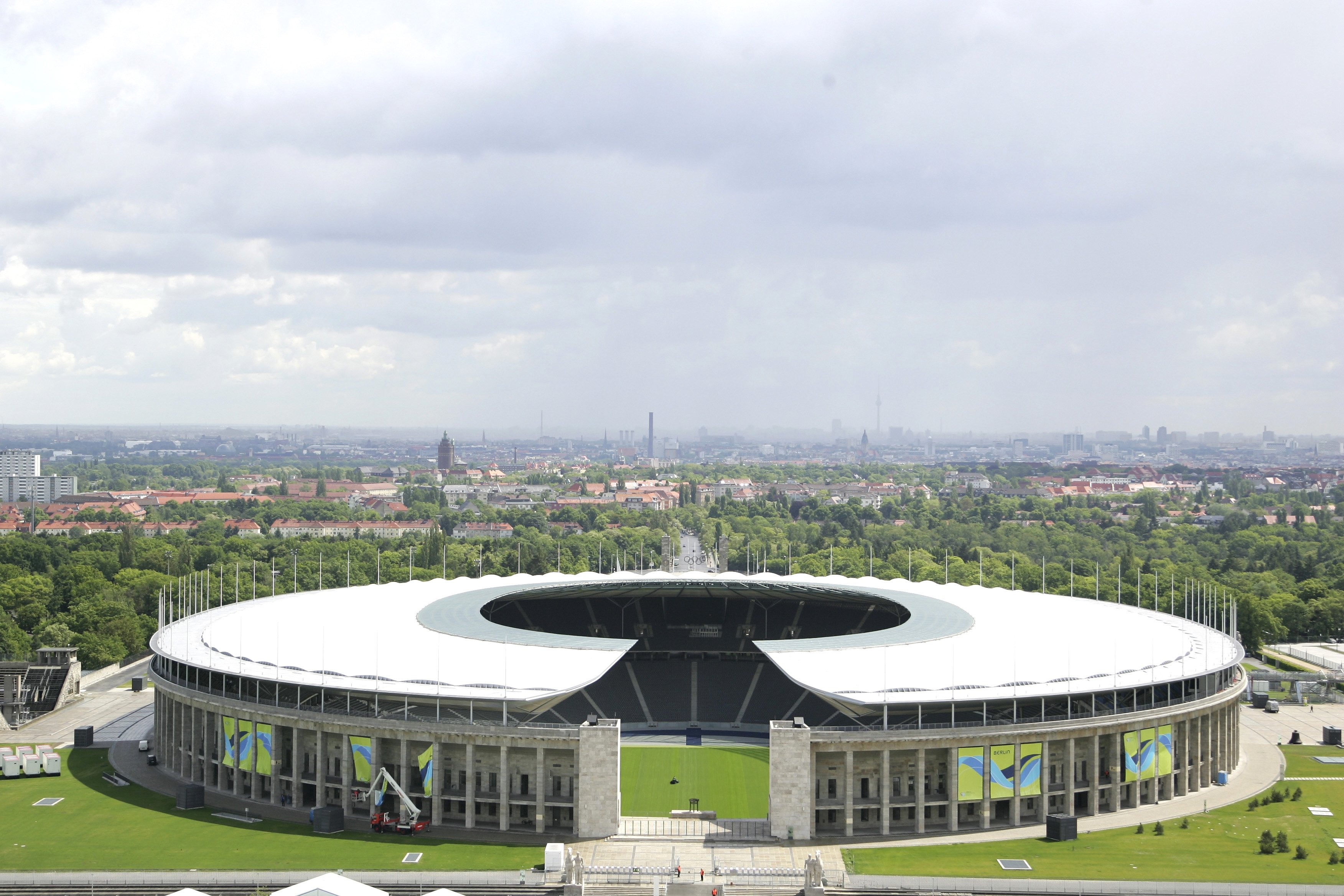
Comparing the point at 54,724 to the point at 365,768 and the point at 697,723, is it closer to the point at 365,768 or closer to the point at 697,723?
the point at 365,768

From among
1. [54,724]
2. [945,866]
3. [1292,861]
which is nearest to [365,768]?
[945,866]

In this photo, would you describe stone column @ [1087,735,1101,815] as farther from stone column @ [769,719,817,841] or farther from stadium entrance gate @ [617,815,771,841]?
stadium entrance gate @ [617,815,771,841]

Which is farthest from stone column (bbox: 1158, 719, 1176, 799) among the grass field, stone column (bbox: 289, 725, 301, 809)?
stone column (bbox: 289, 725, 301, 809)

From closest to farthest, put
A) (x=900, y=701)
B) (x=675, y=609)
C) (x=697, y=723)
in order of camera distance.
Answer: (x=900, y=701) < (x=697, y=723) < (x=675, y=609)

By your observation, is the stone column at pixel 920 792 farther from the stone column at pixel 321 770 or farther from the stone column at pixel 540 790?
the stone column at pixel 321 770

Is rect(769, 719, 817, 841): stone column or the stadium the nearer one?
rect(769, 719, 817, 841): stone column

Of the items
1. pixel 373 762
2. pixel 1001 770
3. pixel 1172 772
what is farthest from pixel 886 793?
pixel 373 762

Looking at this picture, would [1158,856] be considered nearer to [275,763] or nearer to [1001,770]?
[1001,770]
